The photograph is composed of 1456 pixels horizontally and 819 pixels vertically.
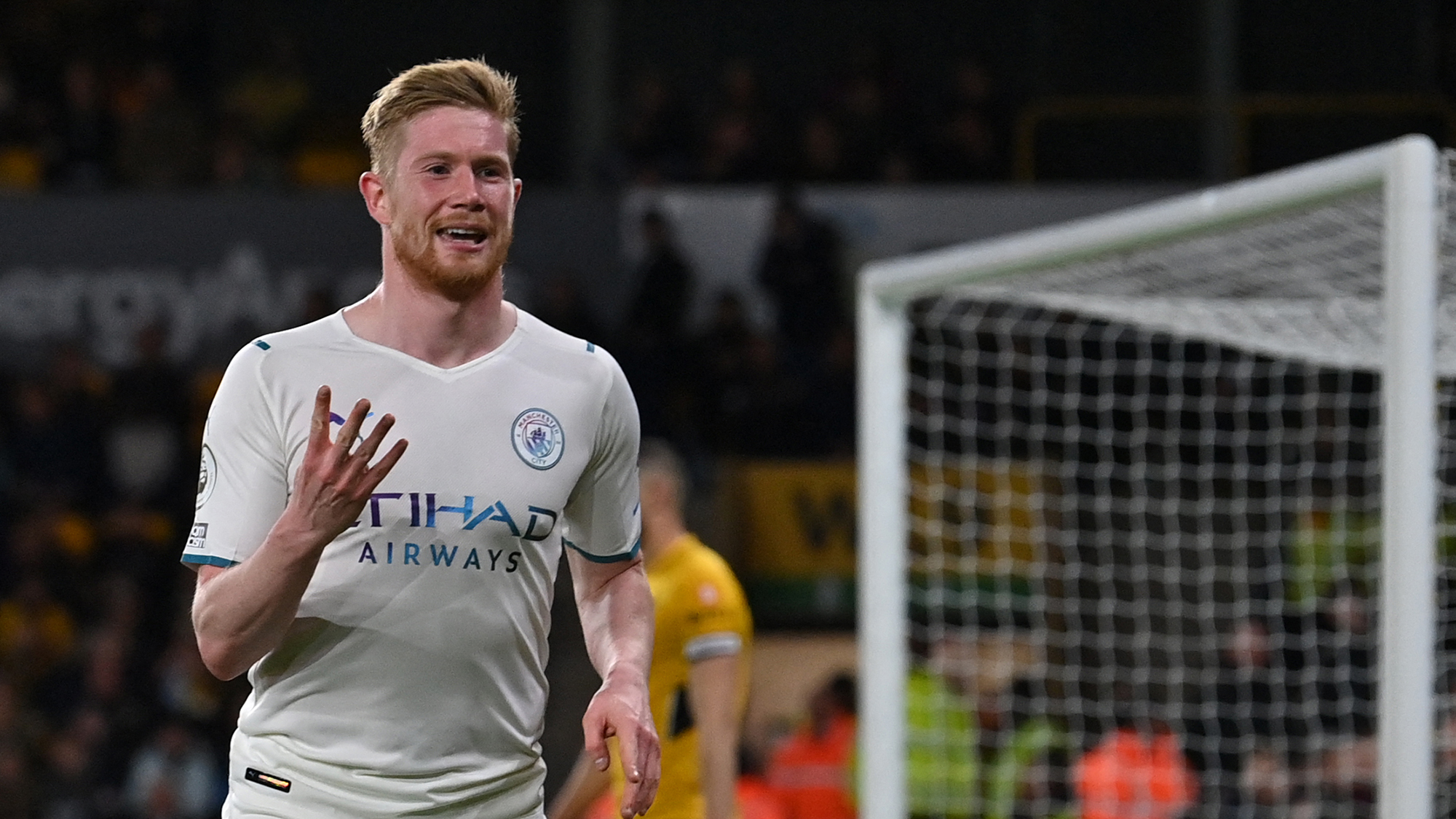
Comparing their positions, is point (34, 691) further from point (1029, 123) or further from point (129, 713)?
point (1029, 123)

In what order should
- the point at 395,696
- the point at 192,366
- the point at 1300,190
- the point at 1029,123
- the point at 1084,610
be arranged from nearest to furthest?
the point at 395,696 < the point at 1300,190 < the point at 1084,610 < the point at 192,366 < the point at 1029,123

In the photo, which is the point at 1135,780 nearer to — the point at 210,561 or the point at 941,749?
the point at 941,749

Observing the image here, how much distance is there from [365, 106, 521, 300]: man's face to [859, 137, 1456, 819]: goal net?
2.46 meters

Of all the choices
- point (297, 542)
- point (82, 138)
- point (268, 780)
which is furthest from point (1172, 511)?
point (82, 138)

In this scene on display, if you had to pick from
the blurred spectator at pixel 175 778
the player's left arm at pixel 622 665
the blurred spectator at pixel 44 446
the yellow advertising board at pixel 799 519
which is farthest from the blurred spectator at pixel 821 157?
the player's left arm at pixel 622 665

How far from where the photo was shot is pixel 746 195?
10.3 m

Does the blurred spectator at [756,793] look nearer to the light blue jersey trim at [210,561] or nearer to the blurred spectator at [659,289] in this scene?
the blurred spectator at [659,289]

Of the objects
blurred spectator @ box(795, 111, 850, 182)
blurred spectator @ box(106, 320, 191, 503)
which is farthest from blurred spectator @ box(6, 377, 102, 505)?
blurred spectator @ box(795, 111, 850, 182)

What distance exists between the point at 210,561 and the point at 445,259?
491mm

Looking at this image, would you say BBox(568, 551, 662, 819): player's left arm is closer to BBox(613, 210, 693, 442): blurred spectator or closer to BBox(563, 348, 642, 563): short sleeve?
BBox(563, 348, 642, 563): short sleeve

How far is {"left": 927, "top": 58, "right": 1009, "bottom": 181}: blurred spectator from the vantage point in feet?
36.9

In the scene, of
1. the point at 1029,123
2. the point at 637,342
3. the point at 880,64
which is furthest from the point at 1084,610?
the point at 880,64

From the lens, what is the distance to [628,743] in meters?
2.43

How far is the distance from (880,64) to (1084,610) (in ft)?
13.8
